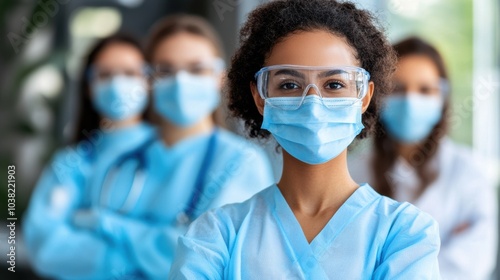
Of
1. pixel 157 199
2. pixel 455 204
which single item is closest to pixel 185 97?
pixel 157 199

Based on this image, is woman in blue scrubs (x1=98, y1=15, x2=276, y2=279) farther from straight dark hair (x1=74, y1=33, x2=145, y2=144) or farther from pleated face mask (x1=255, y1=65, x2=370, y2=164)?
pleated face mask (x1=255, y1=65, x2=370, y2=164)

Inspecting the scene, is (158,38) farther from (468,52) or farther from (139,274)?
(468,52)

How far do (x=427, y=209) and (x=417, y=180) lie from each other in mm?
153

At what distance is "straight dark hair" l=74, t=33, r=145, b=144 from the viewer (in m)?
3.46

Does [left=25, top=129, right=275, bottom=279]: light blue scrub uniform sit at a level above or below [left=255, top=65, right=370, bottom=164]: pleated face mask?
below

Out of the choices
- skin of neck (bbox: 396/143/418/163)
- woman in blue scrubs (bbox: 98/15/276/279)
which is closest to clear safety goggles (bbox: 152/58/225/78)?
woman in blue scrubs (bbox: 98/15/276/279)

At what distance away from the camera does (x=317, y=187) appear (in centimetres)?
154

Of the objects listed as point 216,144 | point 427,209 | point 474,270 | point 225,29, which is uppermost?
point 225,29

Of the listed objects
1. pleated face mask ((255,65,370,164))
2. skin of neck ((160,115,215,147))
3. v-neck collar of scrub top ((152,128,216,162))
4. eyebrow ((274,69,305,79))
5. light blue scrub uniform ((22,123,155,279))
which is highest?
eyebrow ((274,69,305,79))

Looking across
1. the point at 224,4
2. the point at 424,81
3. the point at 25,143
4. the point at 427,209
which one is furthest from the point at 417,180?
the point at 25,143

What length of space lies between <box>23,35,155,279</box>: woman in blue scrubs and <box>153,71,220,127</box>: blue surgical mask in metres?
0.18

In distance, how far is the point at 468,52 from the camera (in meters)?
5.05

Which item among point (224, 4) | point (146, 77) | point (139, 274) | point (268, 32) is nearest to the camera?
point (268, 32)

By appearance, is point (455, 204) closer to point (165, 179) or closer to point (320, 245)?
point (165, 179)
